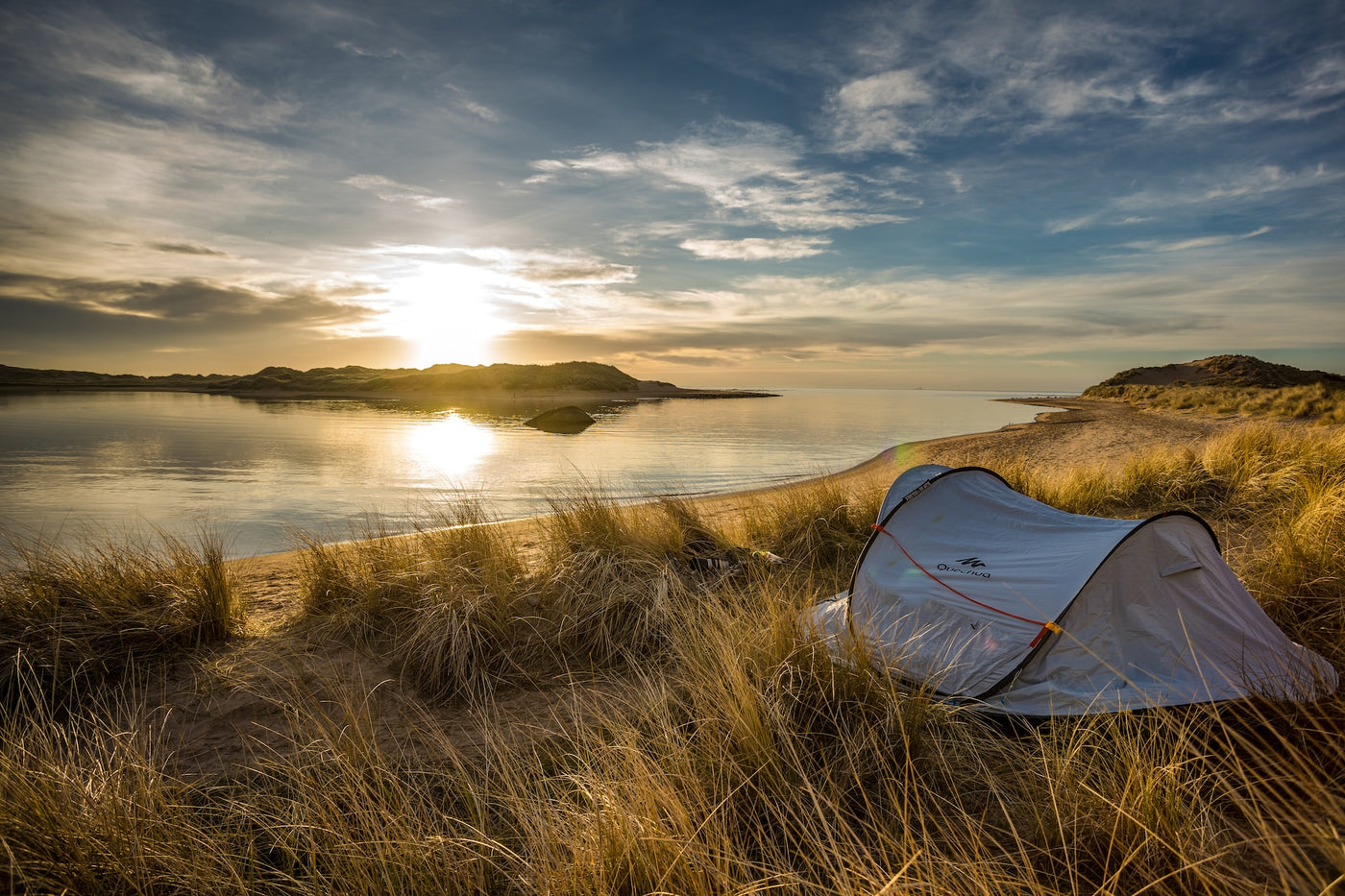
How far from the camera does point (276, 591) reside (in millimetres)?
7695

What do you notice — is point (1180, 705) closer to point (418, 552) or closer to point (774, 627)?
point (774, 627)

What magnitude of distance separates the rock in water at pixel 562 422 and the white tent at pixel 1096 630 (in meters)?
32.5

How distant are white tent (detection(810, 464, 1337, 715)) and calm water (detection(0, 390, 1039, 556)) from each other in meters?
5.08

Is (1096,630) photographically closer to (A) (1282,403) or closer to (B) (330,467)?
(B) (330,467)

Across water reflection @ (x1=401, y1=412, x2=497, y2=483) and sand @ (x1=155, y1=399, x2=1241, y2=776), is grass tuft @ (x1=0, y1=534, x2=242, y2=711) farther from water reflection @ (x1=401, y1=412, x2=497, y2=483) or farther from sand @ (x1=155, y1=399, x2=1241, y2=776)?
water reflection @ (x1=401, y1=412, x2=497, y2=483)

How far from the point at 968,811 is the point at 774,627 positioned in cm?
137

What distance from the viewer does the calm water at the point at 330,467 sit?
1287cm

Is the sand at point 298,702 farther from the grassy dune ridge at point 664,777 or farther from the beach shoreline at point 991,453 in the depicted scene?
the beach shoreline at point 991,453

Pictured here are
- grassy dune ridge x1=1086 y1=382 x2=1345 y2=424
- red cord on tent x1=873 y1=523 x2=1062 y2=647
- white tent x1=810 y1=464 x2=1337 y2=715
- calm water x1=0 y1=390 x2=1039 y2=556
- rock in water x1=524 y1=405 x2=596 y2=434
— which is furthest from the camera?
rock in water x1=524 y1=405 x2=596 y2=434

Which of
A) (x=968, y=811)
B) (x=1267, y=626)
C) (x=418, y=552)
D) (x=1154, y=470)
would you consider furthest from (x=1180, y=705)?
(x=1154, y=470)

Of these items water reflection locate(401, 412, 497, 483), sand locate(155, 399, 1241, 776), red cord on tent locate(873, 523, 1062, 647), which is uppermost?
red cord on tent locate(873, 523, 1062, 647)

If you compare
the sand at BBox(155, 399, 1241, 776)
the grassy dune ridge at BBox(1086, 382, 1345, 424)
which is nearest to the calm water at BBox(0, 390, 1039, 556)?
the sand at BBox(155, 399, 1241, 776)

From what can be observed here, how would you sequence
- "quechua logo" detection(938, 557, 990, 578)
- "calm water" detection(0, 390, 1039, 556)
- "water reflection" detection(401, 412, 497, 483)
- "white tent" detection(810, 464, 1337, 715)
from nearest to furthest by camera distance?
"white tent" detection(810, 464, 1337, 715) < "quechua logo" detection(938, 557, 990, 578) < "calm water" detection(0, 390, 1039, 556) < "water reflection" detection(401, 412, 497, 483)

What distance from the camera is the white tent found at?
3.86 meters
